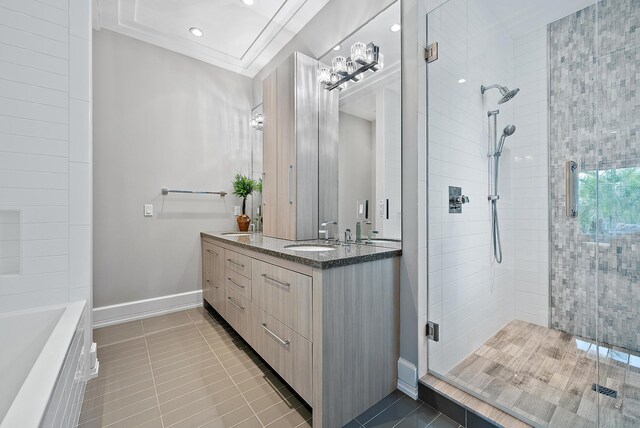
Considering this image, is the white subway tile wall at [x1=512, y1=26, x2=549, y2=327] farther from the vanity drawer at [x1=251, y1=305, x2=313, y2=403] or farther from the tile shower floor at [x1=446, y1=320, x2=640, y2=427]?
the vanity drawer at [x1=251, y1=305, x2=313, y2=403]

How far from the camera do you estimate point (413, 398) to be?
1.52 metres

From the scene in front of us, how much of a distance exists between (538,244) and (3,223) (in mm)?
3329

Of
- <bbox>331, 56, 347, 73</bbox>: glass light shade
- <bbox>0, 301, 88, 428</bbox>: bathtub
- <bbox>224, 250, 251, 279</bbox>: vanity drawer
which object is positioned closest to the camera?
<bbox>0, 301, 88, 428</bbox>: bathtub

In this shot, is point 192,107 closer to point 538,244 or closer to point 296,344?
point 296,344

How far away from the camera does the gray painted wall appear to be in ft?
8.36

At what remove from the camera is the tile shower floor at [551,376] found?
1.25m

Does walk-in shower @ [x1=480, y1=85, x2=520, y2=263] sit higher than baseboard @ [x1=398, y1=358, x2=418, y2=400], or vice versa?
walk-in shower @ [x1=480, y1=85, x2=520, y2=263]

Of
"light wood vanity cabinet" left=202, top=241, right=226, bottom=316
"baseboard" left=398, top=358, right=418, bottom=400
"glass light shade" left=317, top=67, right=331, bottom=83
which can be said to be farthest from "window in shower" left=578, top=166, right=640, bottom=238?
"light wood vanity cabinet" left=202, top=241, right=226, bottom=316

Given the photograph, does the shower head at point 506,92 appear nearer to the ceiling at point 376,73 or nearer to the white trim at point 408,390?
the ceiling at point 376,73

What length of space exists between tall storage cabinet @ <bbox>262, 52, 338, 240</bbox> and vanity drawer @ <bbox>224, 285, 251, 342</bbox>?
0.61m

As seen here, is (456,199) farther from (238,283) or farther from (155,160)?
(155,160)

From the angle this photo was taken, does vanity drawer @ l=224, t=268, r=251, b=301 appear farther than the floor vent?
Yes

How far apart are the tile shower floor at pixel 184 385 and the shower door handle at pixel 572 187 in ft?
6.13

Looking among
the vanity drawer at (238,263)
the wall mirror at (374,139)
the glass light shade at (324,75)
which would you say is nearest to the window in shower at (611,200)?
the wall mirror at (374,139)
